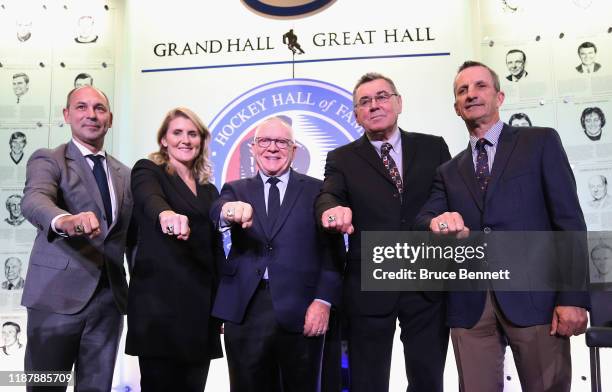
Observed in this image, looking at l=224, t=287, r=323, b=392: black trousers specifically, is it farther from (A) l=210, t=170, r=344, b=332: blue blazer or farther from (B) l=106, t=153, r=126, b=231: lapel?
(B) l=106, t=153, r=126, b=231: lapel

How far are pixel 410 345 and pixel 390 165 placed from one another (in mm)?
798

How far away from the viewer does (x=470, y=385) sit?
218 centimetres

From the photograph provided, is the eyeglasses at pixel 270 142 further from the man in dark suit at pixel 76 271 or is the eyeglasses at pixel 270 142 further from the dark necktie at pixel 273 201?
the man in dark suit at pixel 76 271

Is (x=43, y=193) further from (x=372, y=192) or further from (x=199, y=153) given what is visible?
(x=372, y=192)

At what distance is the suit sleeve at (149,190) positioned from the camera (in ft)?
7.74

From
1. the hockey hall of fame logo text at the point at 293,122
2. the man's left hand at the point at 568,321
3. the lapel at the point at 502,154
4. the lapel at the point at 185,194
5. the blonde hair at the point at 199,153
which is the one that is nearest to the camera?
the man's left hand at the point at 568,321

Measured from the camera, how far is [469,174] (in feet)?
7.61

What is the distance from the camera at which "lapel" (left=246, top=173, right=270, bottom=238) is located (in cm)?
251

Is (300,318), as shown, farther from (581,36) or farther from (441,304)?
(581,36)

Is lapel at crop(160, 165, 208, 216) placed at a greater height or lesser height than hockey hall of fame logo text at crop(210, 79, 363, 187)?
lesser

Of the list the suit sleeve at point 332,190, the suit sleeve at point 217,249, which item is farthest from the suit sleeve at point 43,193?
the suit sleeve at point 332,190

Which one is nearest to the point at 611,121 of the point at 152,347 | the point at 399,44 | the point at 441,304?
the point at 399,44

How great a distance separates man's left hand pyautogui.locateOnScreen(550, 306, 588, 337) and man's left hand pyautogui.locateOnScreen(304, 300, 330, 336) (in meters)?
0.88

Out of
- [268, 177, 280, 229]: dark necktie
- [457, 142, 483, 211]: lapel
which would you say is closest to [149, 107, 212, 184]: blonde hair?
[268, 177, 280, 229]: dark necktie
